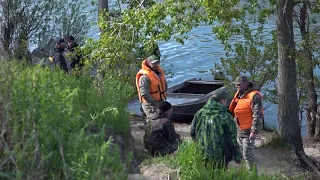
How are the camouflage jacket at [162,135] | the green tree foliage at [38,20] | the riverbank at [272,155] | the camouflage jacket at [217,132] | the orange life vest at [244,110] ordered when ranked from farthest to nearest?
1. the green tree foliage at [38,20]
2. the riverbank at [272,155]
3. the orange life vest at [244,110]
4. the camouflage jacket at [162,135]
5. the camouflage jacket at [217,132]

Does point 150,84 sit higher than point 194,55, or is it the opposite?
point 150,84

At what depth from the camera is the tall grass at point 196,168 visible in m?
7.93

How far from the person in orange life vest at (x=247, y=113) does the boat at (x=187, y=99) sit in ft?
15.2

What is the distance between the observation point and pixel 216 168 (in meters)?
8.23

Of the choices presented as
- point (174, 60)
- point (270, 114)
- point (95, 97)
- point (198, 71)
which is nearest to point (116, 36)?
point (95, 97)

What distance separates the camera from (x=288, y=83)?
12203 mm

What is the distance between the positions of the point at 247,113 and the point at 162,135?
53.1 inches

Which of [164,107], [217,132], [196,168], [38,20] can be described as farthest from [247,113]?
[38,20]

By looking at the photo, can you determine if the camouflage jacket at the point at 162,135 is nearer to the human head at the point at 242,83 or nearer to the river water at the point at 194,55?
the human head at the point at 242,83

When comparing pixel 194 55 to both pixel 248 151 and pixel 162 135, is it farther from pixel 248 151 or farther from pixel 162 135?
pixel 162 135

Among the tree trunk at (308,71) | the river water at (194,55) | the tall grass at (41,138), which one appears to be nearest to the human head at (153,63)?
the tree trunk at (308,71)

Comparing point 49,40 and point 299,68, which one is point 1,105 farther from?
point 49,40

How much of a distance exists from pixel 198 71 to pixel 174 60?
88.1 inches

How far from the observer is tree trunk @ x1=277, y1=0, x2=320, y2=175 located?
11.9m
